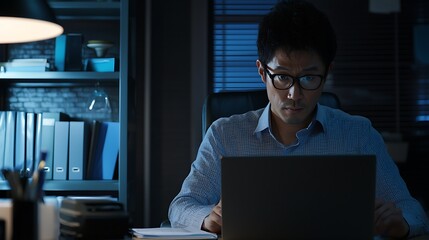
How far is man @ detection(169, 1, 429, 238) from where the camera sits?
1975 millimetres

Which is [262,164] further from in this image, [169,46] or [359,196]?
[169,46]

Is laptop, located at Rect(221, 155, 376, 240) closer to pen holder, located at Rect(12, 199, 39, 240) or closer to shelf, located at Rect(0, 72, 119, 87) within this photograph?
pen holder, located at Rect(12, 199, 39, 240)

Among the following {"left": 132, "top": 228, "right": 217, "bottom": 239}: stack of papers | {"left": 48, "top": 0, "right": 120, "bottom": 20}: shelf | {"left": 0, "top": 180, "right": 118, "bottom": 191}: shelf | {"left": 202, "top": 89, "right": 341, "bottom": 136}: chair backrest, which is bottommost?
{"left": 0, "top": 180, "right": 118, "bottom": 191}: shelf

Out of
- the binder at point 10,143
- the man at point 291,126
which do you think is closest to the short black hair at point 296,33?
the man at point 291,126

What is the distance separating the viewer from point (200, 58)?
3305 mm

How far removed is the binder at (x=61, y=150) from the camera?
2936 mm

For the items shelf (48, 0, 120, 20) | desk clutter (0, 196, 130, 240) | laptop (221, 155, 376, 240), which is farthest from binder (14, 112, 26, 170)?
laptop (221, 155, 376, 240)

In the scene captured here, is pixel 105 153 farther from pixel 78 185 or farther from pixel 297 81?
pixel 297 81

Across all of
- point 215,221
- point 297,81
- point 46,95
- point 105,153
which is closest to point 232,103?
point 297,81

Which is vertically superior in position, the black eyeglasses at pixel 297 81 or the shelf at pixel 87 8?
the shelf at pixel 87 8

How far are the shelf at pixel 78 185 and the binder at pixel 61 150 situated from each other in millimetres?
38

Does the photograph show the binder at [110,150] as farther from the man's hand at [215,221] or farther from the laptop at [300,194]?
the laptop at [300,194]

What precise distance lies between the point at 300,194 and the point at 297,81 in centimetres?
65

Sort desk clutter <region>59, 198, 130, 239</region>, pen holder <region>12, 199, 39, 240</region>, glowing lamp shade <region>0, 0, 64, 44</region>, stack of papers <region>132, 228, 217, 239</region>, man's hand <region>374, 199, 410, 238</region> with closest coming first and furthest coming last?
pen holder <region>12, 199, 39, 240</region> < desk clutter <region>59, 198, 130, 239</region> < stack of papers <region>132, 228, 217, 239</region> < man's hand <region>374, 199, 410, 238</region> < glowing lamp shade <region>0, 0, 64, 44</region>
